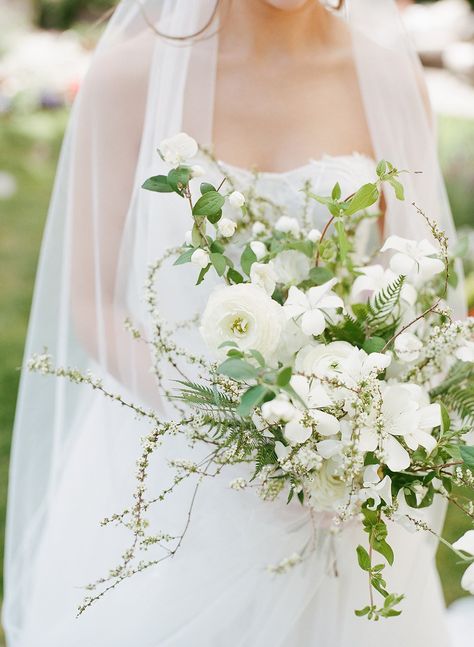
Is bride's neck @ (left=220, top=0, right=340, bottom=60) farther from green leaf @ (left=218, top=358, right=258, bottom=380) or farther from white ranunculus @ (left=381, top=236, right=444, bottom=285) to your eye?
green leaf @ (left=218, top=358, right=258, bottom=380)

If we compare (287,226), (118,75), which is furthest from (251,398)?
(118,75)

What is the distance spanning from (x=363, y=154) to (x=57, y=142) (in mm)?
5739

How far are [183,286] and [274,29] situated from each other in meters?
0.77

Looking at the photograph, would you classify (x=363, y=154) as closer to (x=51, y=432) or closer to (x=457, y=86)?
(x=51, y=432)

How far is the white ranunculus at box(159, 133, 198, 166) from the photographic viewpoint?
1.32 m

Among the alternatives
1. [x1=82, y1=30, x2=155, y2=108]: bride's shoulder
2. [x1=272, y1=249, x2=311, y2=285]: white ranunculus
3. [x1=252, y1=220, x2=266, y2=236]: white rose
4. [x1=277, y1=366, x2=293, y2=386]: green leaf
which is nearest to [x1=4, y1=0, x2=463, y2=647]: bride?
[x1=82, y1=30, x2=155, y2=108]: bride's shoulder

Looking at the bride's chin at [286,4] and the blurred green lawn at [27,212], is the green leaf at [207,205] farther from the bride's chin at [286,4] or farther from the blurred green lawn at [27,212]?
the blurred green lawn at [27,212]

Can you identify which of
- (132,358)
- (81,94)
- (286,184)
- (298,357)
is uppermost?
(81,94)

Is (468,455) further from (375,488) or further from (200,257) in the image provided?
(200,257)

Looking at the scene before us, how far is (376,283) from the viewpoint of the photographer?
4.72ft

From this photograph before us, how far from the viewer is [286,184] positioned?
6.50ft

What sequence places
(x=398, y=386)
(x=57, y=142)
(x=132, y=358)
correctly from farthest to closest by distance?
1. (x=57, y=142)
2. (x=132, y=358)
3. (x=398, y=386)

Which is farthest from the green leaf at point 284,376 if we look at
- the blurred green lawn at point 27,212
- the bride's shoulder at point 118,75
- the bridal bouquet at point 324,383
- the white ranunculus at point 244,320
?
the blurred green lawn at point 27,212

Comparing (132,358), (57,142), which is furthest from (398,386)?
(57,142)
